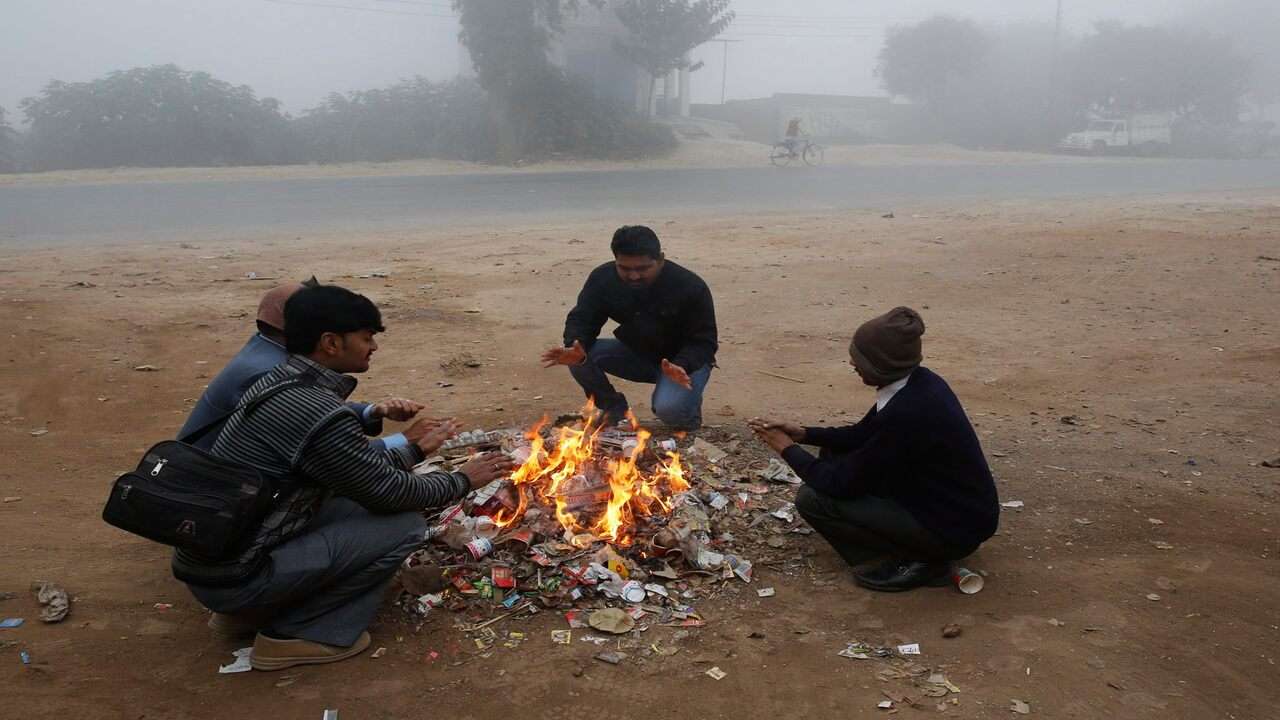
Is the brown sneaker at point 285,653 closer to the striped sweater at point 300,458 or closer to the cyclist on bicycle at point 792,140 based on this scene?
the striped sweater at point 300,458

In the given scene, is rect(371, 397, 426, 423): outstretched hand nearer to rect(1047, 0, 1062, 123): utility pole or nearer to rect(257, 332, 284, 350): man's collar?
rect(257, 332, 284, 350): man's collar

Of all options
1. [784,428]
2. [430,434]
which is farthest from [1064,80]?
[430,434]

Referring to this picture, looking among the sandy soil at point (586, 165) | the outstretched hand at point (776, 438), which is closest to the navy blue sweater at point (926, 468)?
the outstretched hand at point (776, 438)

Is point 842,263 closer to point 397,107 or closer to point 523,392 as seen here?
point 523,392

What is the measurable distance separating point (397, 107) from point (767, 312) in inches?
1119

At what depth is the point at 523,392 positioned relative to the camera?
6.79 m

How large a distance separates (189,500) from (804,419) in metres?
4.15

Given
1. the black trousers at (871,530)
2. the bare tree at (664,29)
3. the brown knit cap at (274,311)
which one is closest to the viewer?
the black trousers at (871,530)

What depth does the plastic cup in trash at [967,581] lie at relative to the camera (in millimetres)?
3791

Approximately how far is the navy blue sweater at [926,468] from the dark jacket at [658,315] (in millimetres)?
1851

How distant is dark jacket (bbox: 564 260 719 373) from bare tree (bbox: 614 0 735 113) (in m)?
Result: 34.0

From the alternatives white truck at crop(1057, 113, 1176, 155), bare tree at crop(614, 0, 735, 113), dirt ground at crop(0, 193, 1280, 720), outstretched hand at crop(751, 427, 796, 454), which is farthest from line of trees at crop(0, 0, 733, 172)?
outstretched hand at crop(751, 427, 796, 454)

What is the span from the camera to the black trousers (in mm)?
3709

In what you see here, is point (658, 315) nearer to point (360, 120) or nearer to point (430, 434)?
point (430, 434)
